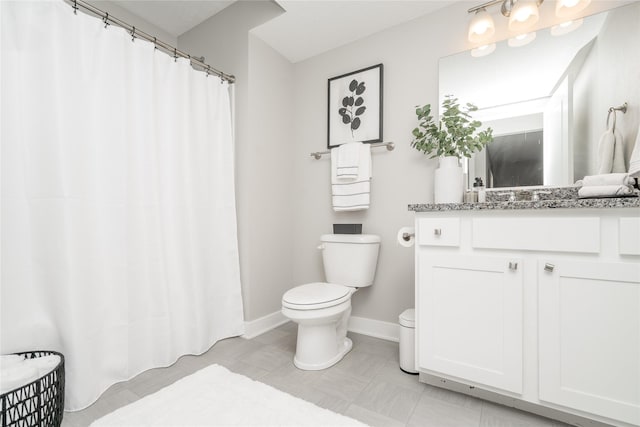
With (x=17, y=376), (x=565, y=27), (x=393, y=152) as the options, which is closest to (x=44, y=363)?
(x=17, y=376)

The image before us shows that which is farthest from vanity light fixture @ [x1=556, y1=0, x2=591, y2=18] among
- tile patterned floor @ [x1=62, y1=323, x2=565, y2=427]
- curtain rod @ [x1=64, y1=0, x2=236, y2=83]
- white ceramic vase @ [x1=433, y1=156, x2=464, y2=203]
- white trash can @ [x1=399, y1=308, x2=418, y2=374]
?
curtain rod @ [x1=64, y1=0, x2=236, y2=83]

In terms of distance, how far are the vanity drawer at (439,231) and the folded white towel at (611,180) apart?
578mm

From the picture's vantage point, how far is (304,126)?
97.0 inches

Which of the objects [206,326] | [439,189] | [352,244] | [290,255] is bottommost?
[206,326]

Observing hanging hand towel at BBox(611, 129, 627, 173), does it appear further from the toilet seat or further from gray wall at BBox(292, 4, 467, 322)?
the toilet seat

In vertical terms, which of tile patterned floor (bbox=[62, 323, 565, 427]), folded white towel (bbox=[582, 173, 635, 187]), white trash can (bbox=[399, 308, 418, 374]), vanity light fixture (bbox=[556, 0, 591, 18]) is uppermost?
vanity light fixture (bbox=[556, 0, 591, 18])

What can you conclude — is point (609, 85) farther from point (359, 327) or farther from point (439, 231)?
point (359, 327)

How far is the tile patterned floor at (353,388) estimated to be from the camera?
1219 millimetres

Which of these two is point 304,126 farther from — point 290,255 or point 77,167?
point 77,167

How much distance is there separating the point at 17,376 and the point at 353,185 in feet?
6.09

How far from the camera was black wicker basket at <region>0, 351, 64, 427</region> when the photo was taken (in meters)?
0.99

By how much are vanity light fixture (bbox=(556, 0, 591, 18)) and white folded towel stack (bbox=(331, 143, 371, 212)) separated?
1.21 meters

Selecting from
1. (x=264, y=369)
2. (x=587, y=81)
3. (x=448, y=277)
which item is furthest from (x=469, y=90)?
(x=264, y=369)

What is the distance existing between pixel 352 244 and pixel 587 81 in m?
1.51
